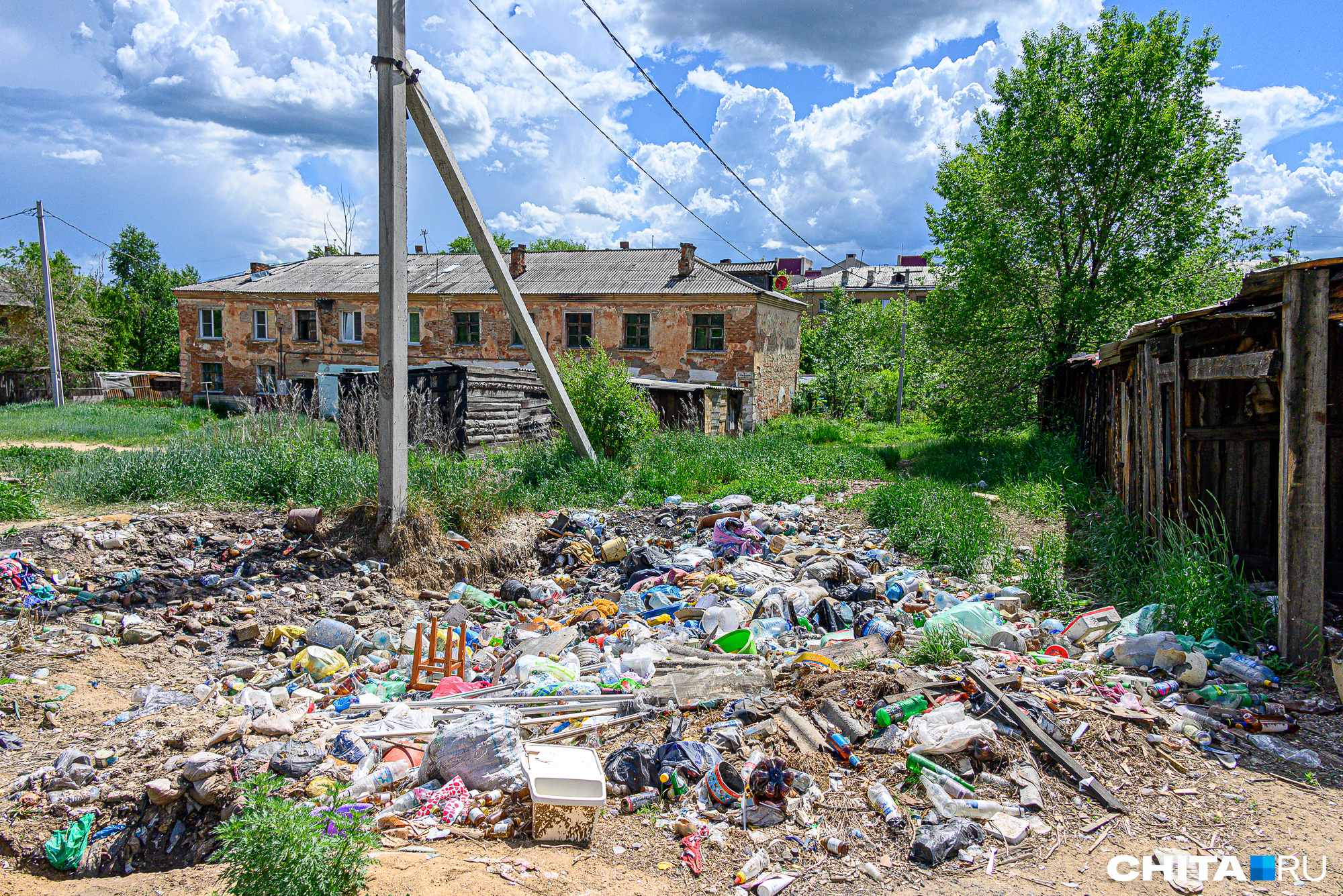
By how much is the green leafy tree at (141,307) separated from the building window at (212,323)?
9270 mm

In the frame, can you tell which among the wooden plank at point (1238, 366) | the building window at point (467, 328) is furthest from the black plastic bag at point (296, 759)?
the building window at point (467, 328)

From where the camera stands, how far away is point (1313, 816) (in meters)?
3.02

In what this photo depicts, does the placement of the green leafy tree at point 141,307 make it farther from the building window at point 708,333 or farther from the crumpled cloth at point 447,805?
the crumpled cloth at point 447,805

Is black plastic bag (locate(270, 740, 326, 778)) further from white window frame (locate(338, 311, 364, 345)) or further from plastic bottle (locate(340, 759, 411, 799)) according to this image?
white window frame (locate(338, 311, 364, 345))

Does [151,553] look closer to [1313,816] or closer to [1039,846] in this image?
[1039,846]

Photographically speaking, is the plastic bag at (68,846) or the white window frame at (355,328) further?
the white window frame at (355,328)

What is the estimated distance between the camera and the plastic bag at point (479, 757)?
319 cm

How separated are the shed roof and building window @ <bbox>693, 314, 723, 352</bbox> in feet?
2.54

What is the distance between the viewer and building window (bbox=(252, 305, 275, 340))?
25078 millimetres

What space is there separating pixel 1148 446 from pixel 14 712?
8.20 metres

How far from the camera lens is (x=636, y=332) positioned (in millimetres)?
22766

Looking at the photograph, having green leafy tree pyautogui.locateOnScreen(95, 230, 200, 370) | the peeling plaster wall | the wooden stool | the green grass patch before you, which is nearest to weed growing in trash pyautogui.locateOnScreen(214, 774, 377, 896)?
the wooden stool

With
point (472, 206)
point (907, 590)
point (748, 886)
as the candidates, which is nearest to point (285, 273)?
point (472, 206)

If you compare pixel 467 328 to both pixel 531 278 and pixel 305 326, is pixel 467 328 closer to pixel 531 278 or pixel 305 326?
pixel 531 278
